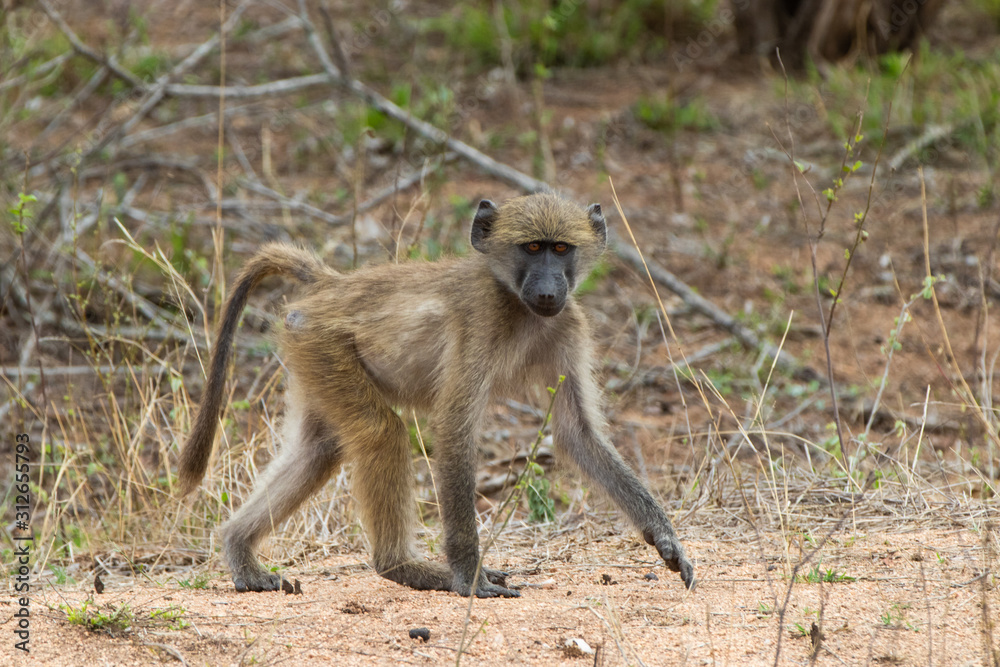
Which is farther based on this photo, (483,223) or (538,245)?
(483,223)

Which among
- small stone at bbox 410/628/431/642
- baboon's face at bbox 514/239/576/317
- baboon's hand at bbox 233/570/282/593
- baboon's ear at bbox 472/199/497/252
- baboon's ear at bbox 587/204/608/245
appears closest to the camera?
small stone at bbox 410/628/431/642

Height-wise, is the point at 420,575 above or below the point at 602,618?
below

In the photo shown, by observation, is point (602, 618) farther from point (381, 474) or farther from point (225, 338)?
point (225, 338)

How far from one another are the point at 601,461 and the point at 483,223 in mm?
1107

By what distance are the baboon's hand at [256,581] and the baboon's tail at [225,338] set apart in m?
0.42

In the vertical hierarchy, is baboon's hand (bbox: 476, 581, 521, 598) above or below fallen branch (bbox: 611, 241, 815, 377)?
below

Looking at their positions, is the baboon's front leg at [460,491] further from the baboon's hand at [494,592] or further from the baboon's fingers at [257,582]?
the baboon's fingers at [257,582]

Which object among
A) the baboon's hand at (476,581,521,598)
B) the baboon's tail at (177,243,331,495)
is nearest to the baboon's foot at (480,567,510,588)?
the baboon's hand at (476,581,521,598)

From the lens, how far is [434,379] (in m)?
4.30

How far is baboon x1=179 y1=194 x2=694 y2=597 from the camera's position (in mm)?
3994

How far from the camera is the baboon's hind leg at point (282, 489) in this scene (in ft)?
14.1

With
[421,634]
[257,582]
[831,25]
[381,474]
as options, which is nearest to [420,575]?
[381,474]

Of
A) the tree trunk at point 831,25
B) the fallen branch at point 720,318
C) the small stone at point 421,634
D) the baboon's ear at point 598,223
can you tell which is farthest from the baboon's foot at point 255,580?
the tree trunk at point 831,25

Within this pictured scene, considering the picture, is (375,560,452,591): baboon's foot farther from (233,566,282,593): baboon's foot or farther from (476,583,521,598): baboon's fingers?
(233,566,282,593): baboon's foot
